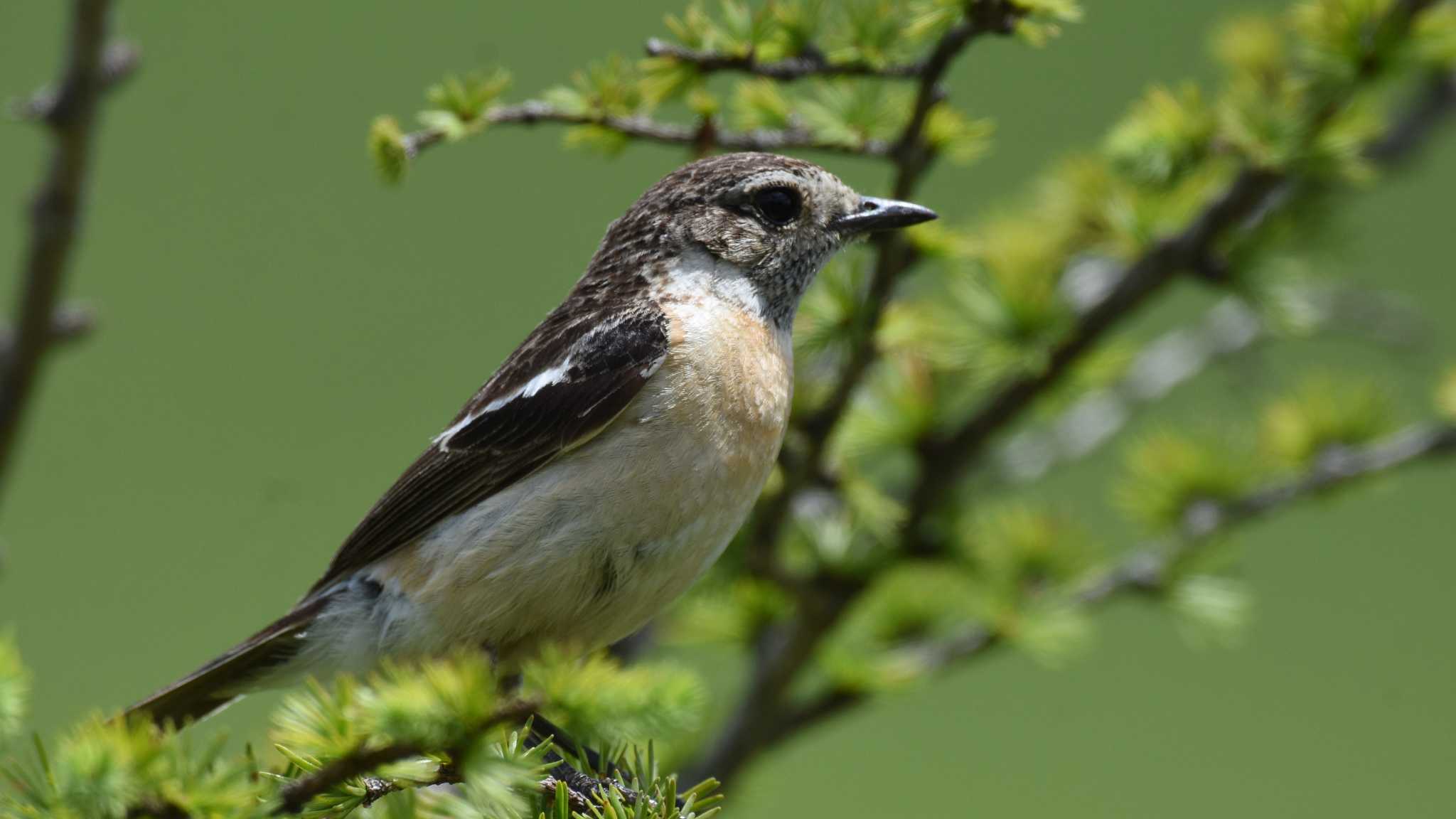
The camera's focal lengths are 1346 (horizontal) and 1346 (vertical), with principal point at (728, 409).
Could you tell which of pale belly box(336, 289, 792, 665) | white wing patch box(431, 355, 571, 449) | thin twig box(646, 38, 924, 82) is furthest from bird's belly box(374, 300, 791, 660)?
thin twig box(646, 38, 924, 82)

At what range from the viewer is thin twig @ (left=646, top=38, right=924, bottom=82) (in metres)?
2.57

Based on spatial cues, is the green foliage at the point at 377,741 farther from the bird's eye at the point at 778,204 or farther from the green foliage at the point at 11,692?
the bird's eye at the point at 778,204

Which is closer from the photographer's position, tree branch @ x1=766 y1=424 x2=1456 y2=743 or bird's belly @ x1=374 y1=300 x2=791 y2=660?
bird's belly @ x1=374 y1=300 x2=791 y2=660

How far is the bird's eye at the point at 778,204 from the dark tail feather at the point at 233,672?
1.26 m

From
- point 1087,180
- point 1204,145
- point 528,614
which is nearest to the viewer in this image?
point 528,614

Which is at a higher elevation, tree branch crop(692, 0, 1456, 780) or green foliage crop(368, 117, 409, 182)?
green foliage crop(368, 117, 409, 182)

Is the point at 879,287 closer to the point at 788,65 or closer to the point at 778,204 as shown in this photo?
the point at 778,204

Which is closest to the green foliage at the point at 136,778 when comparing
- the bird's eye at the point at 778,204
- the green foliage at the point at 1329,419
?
the bird's eye at the point at 778,204

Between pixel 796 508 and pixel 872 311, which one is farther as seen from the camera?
pixel 796 508

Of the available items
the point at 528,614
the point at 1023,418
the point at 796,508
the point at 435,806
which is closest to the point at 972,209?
the point at 1023,418

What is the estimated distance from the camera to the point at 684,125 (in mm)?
2920

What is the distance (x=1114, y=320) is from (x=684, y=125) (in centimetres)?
118

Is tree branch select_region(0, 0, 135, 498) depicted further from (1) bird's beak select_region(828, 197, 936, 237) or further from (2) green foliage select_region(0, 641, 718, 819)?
(1) bird's beak select_region(828, 197, 936, 237)

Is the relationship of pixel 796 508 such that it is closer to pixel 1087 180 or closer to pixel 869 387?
pixel 869 387
